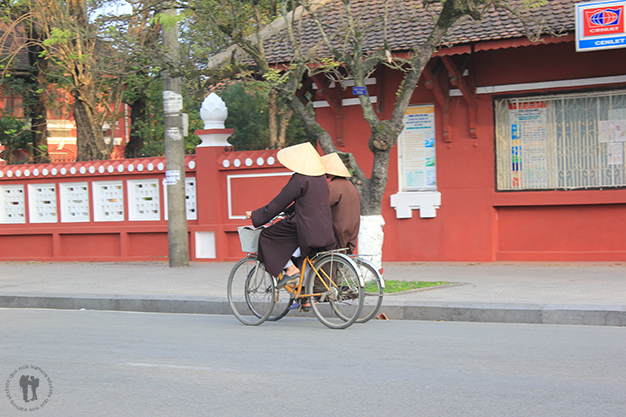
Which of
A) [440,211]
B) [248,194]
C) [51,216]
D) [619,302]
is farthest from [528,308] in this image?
[51,216]

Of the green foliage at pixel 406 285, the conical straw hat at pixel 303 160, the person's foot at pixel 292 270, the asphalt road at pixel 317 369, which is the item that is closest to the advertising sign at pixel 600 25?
the green foliage at pixel 406 285

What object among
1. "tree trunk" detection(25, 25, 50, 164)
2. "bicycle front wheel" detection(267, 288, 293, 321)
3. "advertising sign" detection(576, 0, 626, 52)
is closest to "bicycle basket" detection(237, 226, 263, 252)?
"bicycle front wheel" detection(267, 288, 293, 321)

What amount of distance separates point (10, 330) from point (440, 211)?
308 inches

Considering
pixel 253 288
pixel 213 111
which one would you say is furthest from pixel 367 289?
pixel 213 111

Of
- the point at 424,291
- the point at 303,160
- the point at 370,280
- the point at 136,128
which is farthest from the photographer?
the point at 136,128

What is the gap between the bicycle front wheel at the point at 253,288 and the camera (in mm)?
7855

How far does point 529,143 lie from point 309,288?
657 cm

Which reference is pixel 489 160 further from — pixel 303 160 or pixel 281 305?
pixel 303 160

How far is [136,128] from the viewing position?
66.0ft

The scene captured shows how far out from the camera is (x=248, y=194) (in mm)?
13836

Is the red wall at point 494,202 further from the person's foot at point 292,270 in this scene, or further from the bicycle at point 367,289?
the person's foot at point 292,270

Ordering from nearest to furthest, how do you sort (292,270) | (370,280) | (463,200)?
1. (370,280)
2. (292,270)
3. (463,200)

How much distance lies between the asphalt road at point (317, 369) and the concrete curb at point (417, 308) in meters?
0.23

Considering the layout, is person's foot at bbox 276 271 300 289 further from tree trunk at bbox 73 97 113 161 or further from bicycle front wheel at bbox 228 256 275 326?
tree trunk at bbox 73 97 113 161
